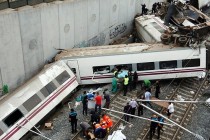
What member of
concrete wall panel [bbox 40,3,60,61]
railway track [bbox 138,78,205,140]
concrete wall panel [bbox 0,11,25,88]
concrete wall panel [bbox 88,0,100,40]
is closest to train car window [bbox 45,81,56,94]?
concrete wall panel [bbox 0,11,25,88]

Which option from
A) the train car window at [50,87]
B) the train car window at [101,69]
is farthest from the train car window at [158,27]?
the train car window at [50,87]

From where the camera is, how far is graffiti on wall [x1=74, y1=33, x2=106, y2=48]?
25578 millimetres

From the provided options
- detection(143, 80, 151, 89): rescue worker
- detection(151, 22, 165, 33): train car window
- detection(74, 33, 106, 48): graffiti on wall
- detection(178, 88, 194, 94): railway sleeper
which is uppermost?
detection(151, 22, 165, 33): train car window

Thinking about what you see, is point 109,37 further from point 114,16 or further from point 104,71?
point 104,71

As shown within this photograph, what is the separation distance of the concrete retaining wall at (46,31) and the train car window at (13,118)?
2.82m

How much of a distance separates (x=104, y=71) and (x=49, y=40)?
3.99 metres

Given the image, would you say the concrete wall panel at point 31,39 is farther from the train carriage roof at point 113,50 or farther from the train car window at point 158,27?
the train car window at point 158,27

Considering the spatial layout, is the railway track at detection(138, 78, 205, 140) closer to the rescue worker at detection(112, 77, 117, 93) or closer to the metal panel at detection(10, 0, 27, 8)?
the rescue worker at detection(112, 77, 117, 93)

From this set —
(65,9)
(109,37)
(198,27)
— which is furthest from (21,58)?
(198,27)

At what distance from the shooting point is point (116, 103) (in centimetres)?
2130

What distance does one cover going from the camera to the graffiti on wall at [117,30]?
1138 inches

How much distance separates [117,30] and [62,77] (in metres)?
9.94

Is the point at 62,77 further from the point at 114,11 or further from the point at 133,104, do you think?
the point at 114,11

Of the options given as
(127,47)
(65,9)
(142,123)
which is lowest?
(142,123)
